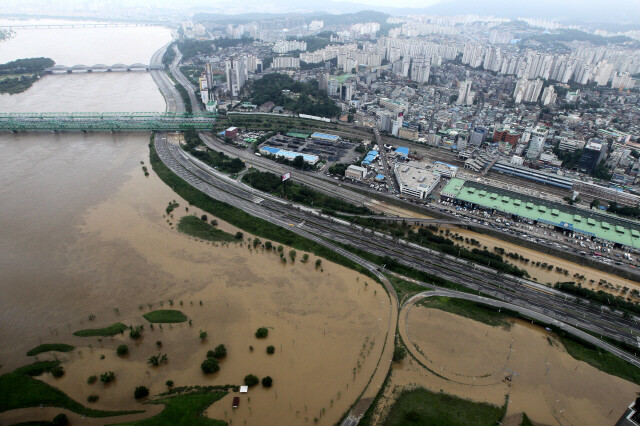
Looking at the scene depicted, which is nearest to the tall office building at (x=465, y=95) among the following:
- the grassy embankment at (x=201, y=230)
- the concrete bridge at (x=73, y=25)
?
the grassy embankment at (x=201, y=230)

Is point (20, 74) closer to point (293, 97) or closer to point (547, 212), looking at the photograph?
point (293, 97)

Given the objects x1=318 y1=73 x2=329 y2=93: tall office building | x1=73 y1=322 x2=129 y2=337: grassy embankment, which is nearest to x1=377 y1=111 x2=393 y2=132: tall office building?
x1=318 y1=73 x2=329 y2=93: tall office building

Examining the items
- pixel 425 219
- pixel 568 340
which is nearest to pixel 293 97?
pixel 425 219

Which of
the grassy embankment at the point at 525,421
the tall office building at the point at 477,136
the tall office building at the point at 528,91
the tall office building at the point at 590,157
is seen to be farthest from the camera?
the tall office building at the point at 528,91

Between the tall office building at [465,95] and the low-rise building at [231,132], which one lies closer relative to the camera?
the low-rise building at [231,132]

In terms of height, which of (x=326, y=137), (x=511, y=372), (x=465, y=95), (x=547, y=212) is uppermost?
(x=465, y=95)

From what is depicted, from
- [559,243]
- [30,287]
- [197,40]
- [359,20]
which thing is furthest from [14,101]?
[359,20]

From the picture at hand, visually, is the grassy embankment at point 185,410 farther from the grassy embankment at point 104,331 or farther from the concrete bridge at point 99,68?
the concrete bridge at point 99,68
